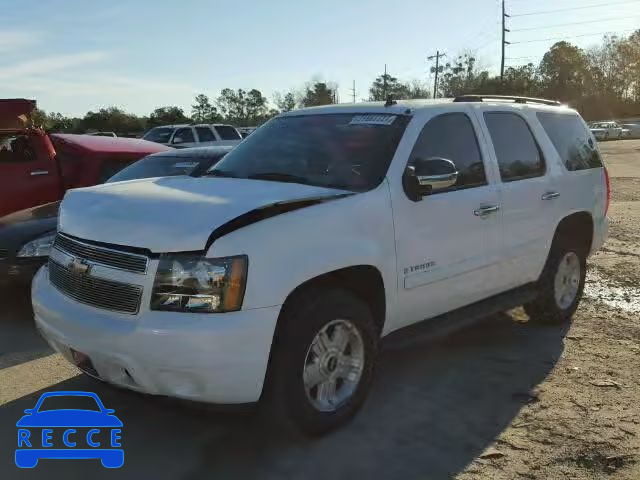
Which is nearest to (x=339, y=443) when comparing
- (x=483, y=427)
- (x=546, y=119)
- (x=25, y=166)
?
(x=483, y=427)

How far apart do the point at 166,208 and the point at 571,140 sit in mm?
3970

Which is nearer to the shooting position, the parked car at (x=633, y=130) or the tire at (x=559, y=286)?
the tire at (x=559, y=286)

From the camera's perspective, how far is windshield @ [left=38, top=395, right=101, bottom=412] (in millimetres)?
4055

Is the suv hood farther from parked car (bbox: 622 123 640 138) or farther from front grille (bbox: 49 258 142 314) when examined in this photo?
parked car (bbox: 622 123 640 138)

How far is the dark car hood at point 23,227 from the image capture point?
5.73 meters

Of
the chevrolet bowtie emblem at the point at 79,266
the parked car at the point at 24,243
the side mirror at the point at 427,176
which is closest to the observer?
the chevrolet bowtie emblem at the point at 79,266

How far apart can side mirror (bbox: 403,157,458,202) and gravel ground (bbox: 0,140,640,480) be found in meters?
1.36

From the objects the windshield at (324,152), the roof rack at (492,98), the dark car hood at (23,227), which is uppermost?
the roof rack at (492,98)

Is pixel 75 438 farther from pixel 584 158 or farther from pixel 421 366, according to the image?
pixel 584 158

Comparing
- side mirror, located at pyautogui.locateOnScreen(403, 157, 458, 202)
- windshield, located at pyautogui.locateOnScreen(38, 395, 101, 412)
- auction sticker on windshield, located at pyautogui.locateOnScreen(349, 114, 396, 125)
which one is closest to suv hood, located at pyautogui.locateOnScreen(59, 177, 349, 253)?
side mirror, located at pyautogui.locateOnScreen(403, 157, 458, 202)

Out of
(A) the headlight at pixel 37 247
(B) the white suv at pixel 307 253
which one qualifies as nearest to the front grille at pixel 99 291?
(B) the white suv at pixel 307 253

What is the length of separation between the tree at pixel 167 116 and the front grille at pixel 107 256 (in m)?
53.5

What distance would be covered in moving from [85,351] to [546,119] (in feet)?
13.8

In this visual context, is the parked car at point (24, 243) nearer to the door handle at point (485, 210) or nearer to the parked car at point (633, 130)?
the door handle at point (485, 210)
